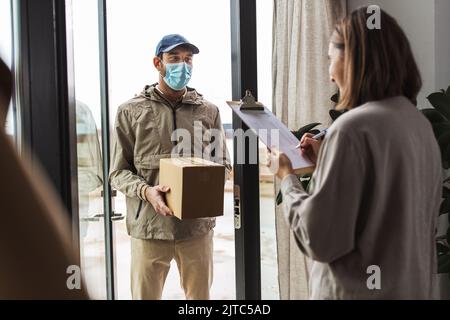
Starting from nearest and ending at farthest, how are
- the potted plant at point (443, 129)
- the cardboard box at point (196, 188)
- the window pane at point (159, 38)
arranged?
the cardboard box at point (196, 188), the potted plant at point (443, 129), the window pane at point (159, 38)

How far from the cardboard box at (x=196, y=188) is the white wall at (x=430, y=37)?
3.84ft

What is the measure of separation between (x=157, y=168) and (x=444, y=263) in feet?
4.30

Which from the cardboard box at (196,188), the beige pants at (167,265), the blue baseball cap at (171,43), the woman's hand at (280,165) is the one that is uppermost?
the blue baseball cap at (171,43)

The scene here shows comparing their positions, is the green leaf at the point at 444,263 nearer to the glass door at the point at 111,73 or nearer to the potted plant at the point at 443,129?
the potted plant at the point at 443,129

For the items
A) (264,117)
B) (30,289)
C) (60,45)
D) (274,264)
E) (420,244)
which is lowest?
(274,264)

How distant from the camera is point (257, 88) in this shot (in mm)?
2270

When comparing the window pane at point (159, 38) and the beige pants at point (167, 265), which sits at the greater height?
the window pane at point (159, 38)

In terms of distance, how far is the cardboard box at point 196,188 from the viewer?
69.6 inches

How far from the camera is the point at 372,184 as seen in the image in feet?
3.55

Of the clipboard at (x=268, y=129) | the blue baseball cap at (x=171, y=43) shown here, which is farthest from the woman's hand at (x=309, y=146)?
the blue baseball cap at (x=171, y=43)

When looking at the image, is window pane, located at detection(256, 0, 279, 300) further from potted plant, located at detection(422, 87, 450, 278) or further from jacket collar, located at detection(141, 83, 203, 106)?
potted plant, located at detection(422, 87, 450, 278)

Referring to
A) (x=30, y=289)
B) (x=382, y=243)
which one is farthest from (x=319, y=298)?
(x=30, y=289)
